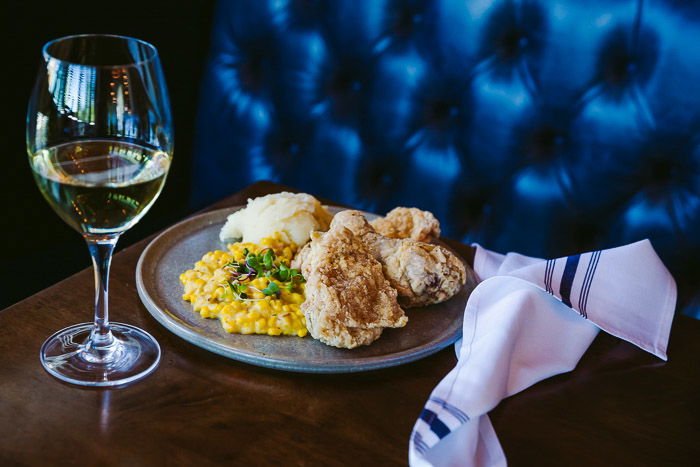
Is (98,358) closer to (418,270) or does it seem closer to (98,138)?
(98,138)

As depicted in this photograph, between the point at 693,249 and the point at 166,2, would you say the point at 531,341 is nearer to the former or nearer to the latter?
the point at 693,249

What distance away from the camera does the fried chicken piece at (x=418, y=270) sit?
42.5 inches

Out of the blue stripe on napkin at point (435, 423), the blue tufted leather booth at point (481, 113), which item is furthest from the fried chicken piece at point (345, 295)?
the blue tufted leather booth at point (481, 113)

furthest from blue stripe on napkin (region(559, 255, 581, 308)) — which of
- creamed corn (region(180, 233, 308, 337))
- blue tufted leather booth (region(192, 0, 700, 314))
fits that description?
blue tufted leather booth (region(192, 0, 700, 314))

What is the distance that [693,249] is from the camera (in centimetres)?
183

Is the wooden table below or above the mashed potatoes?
below

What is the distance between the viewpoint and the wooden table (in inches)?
31.4

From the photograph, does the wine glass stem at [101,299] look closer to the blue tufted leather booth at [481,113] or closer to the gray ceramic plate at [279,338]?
the gray ceramic plate at [279,338]

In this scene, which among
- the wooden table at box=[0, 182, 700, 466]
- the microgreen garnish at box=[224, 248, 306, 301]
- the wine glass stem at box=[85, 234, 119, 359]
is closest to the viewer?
the wooden table at box=[0, 182, 700, 466]

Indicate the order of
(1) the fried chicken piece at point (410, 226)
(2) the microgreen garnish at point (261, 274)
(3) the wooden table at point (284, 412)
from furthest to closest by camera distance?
(1) the fried chicken piece at point (410, 226)
(2) the microgreen garnish at point (261, 274)
(3) the wooden table at point (284, 412)

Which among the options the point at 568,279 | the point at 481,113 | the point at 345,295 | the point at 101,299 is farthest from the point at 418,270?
the point at 481,113

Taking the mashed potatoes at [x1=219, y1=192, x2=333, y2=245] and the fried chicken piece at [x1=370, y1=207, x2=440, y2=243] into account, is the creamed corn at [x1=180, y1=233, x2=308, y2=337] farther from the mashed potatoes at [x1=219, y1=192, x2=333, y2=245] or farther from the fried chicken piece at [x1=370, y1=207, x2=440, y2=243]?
the fried chicken piece at [x1=370, y1=207, x2=440, y2=243]

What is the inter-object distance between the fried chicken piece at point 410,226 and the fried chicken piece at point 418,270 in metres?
0.11

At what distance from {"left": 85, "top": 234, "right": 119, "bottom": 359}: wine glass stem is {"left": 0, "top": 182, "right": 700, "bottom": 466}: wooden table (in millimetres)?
71
